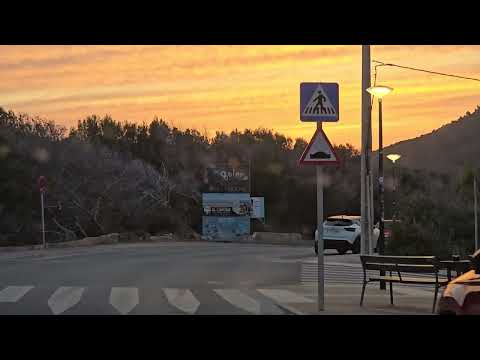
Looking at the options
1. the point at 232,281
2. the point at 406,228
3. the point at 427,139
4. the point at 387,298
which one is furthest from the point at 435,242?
the point at 427,139

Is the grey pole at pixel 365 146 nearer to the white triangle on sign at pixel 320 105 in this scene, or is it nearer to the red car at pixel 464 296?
the white triangle on sign at pixel 320 105

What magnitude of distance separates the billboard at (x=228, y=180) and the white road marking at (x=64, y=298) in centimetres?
3312

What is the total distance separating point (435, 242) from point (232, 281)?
11440mm

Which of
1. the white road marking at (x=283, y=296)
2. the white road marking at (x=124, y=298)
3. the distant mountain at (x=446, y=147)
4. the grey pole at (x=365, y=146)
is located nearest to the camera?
the white road marking at (x=124, y=298)

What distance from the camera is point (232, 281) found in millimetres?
19672

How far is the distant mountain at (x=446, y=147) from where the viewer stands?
10125 cm

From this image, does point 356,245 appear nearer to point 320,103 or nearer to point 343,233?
point 343,233

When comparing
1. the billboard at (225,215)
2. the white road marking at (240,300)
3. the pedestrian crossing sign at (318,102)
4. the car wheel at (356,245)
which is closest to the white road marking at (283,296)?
the white road marking at (240,300)

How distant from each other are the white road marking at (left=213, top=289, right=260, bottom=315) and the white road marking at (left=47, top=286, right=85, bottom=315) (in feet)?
9.59

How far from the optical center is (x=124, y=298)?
15.6 metres

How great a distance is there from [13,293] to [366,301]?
24.1 feet

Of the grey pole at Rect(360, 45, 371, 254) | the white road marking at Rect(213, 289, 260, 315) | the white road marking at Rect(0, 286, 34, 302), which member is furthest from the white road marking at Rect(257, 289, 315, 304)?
the white road marking at Rect(0, 286, 34, 302)

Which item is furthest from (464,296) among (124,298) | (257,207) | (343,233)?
(257,207)
